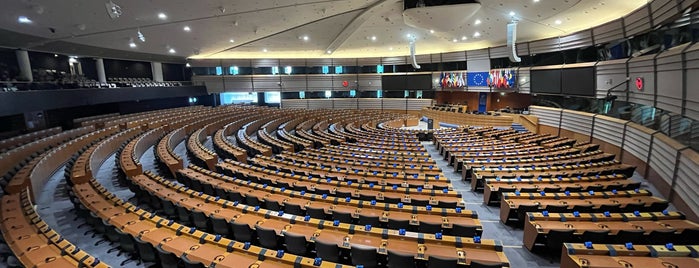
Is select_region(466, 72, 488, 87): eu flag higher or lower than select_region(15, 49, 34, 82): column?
lower

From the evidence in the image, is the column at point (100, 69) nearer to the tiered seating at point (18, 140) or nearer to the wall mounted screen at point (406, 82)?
the tiered seating at point (18, 140)

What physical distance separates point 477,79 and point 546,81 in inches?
266

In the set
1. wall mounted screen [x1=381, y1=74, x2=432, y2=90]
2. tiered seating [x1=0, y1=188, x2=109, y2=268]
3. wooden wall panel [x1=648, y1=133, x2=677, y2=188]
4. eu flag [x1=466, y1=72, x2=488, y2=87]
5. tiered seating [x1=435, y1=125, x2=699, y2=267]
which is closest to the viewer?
tiered seating [x1=0, y1=188, x2=109, y2=268]

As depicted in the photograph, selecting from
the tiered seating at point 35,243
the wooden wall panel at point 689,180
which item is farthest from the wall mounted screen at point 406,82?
the tiered seating at point 35,243

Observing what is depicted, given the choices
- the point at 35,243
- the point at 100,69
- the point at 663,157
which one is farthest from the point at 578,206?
the point at 100,69

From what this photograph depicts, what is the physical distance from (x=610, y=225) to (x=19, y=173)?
50.0 feet

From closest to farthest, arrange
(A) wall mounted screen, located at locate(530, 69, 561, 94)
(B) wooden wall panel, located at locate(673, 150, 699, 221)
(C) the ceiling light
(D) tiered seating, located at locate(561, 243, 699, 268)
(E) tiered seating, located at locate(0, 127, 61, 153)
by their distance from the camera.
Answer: (D) tiered seating, located at locate(561, 243, 699, 268)
(B) wooden wall panel, located at locate(673, 150, 699, 221)
(C) the ceiling light
(E) tiered seating, located at locate(0, 127, 61, 153)
(A) wall mounted screen, located at locate(530, 69, 561, 94)

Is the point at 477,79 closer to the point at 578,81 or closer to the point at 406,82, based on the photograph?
the point at 406,82

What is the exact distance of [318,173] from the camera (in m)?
10.2

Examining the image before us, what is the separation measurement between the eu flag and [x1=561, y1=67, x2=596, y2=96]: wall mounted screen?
756 centimetres

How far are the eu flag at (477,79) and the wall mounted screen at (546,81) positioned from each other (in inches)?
187

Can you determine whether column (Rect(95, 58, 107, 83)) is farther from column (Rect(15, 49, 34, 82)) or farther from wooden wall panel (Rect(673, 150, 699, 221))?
wooden wall panel (Rect(673, 150, 699, 221))

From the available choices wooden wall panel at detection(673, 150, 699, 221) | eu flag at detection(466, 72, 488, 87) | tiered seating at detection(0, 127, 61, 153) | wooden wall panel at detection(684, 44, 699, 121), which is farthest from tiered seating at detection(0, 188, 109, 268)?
eu flag at detection(466, 72, 488, 87)

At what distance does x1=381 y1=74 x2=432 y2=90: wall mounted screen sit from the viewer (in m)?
30.6
